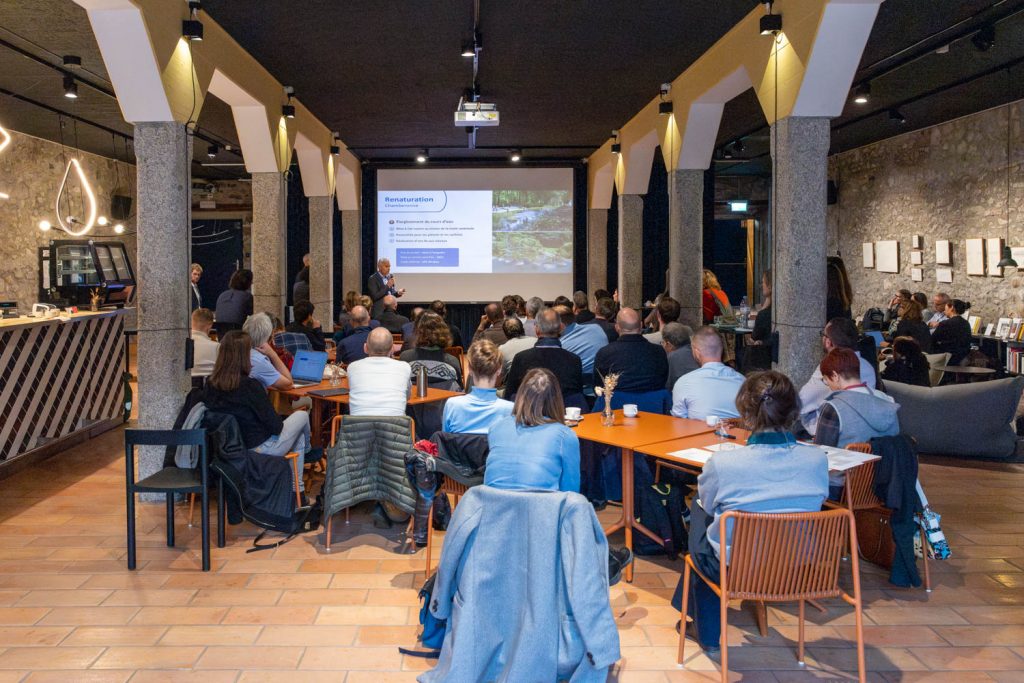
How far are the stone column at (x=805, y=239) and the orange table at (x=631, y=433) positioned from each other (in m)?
1.74

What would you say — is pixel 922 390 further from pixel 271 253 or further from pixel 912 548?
Result: pixel 271 253

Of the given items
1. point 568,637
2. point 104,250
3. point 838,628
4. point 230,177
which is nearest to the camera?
point 568,637

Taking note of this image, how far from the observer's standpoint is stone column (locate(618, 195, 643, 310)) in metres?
12.6

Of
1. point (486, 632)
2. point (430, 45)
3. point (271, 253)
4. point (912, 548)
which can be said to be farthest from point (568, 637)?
point (271, 253)

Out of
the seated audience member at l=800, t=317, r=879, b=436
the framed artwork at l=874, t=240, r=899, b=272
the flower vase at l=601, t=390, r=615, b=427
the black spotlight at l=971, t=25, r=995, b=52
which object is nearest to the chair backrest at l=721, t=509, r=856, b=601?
the seated audience member at l=800, t=317, r=879, b=436

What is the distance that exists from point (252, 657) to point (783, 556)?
7.02 feet

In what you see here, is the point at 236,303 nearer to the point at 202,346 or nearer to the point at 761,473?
the point at 202,346

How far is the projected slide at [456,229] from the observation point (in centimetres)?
1515

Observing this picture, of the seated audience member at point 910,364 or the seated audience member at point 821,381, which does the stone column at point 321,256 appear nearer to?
the seated audience member at point 910,364

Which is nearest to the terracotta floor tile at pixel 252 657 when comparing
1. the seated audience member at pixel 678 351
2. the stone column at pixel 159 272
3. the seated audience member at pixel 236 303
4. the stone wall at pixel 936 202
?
the stone column at pixel 159 272

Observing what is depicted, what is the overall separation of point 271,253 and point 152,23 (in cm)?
387

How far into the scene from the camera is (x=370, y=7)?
6625 millimetres

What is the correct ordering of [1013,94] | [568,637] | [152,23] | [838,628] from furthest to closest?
[1013,94], [152,23], [838,628], [568,637]

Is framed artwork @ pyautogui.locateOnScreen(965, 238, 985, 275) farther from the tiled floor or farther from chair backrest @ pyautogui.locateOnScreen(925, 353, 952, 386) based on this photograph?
the tiled floor
